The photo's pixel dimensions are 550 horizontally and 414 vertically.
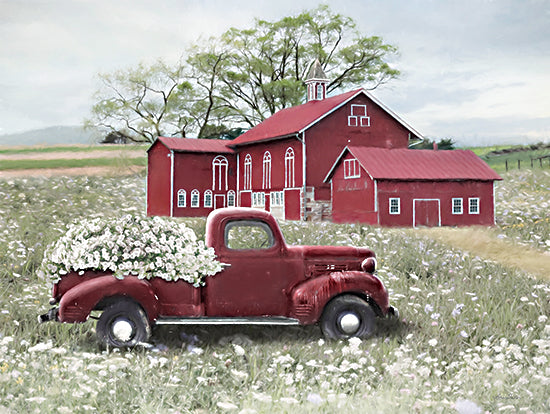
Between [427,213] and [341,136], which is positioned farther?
[341,136]

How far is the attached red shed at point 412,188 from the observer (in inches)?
880

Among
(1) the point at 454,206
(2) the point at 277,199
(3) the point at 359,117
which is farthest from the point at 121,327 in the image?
(3) the point at 359,117

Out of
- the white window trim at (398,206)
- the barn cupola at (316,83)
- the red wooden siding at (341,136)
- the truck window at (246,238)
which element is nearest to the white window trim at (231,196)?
the barn cupola at (316,83)

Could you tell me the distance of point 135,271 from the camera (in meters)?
6.79

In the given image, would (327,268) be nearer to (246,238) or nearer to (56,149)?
(246,238)

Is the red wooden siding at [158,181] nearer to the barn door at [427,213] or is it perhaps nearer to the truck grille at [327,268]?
the barn door at [427,213]

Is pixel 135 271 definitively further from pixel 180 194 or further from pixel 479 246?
Answer: pixel 180 194

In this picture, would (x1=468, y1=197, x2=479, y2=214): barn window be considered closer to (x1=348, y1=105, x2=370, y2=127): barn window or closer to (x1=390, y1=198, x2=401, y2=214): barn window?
(x1=390, y1=198, x2=401, y2=214): barn window

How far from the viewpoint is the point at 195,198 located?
30.5 m

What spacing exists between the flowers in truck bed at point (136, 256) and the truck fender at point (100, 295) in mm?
110

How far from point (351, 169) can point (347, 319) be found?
17.1m

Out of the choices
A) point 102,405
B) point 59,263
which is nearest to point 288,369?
point 102,405

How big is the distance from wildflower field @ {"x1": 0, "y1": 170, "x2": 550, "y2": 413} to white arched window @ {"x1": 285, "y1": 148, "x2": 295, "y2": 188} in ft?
51.3

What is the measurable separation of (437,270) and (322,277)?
4405 mm
